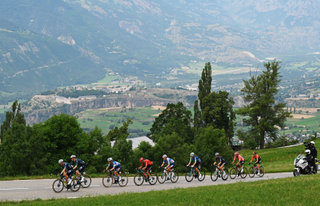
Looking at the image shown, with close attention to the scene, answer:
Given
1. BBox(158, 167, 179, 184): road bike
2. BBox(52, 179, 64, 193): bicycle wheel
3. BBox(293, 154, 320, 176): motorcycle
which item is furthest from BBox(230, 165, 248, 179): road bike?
BBox(52, 179, 64, 193): bicycle wheel

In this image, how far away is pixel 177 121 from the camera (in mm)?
92750

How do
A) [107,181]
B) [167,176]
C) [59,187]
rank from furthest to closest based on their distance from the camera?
[167,176]
[107,181]
[59,187]

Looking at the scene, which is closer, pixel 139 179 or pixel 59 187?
pixel 59 187

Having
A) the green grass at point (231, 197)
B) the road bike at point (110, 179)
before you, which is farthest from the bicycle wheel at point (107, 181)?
the green grass at point (231, 197)

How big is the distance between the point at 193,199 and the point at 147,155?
31.6 metres

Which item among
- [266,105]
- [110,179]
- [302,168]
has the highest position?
[266,105]

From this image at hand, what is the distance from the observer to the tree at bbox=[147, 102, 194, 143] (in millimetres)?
91375

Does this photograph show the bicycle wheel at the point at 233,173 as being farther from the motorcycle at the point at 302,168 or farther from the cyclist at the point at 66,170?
the cyclist at the point at 66,170

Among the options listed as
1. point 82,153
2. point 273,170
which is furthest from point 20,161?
point 273,170

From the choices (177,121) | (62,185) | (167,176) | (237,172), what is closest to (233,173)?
(237,172)

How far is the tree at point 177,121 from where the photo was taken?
3597 inches

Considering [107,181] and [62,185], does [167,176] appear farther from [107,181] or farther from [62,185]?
[62,185]

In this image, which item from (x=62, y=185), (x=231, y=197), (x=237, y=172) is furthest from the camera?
(x=237, y=172)

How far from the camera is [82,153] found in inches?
2037
